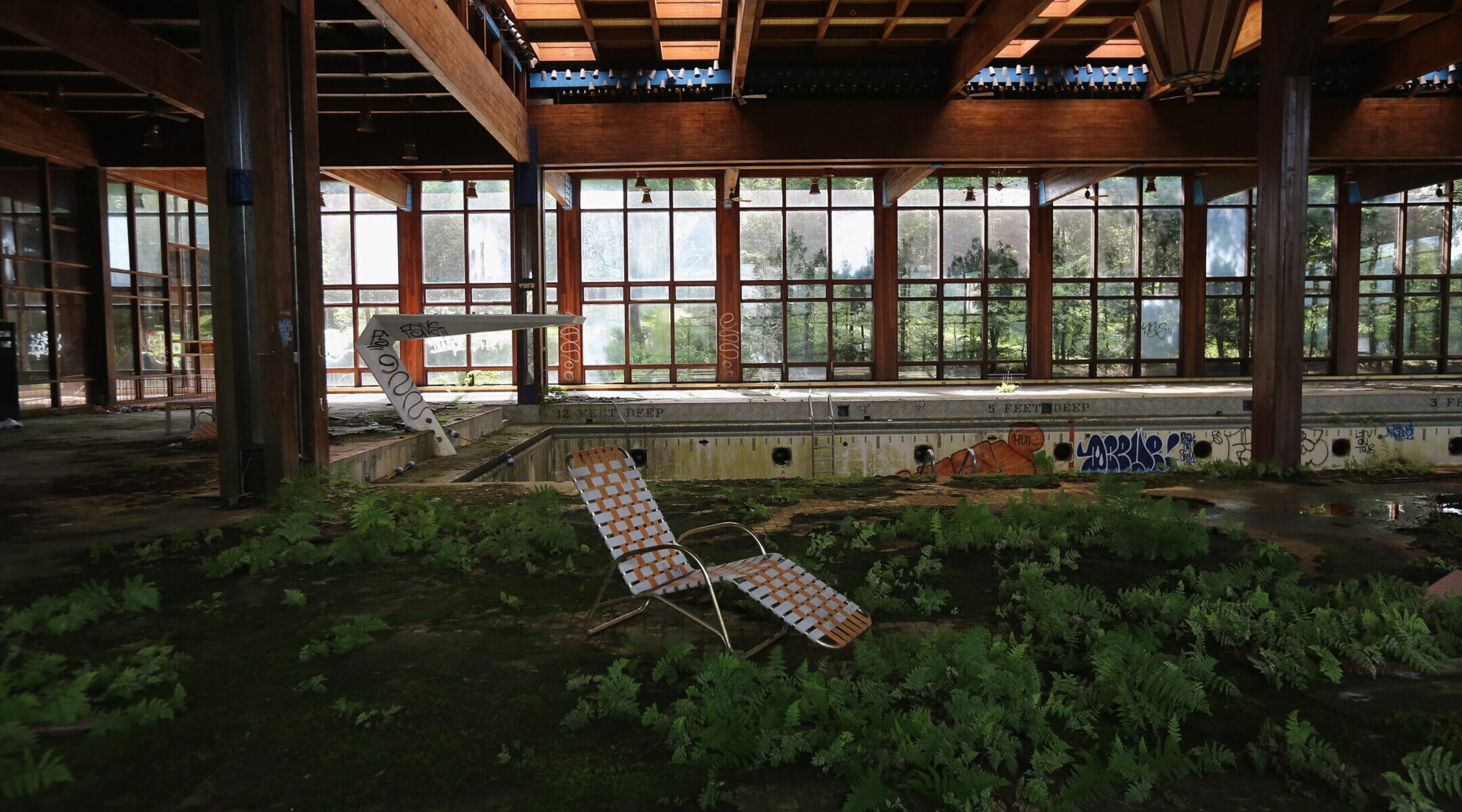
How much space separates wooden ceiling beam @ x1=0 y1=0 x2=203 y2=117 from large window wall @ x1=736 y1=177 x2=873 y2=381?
1172cm

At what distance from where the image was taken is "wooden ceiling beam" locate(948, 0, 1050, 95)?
35.3 ft

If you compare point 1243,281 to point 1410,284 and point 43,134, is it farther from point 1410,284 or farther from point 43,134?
point 43,134

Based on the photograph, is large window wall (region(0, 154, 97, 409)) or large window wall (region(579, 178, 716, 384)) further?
large window wall (region(579, 178, 716, 384))

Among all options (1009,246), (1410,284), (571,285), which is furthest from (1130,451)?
(1410,284)

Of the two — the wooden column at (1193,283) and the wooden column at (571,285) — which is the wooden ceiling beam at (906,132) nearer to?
the wooden column at (571,285)

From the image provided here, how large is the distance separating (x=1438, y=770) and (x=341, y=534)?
560 centimetres

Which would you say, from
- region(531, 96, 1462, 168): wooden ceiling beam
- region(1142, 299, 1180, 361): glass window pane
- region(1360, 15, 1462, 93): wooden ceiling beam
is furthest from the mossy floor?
region(1142, 299, 1180, 361): glass window pane

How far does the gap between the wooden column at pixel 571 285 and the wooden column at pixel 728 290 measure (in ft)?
10.5

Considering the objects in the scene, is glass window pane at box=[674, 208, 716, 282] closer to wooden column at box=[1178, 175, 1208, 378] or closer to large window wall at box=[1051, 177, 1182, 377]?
large window wall at box=[1051, 177, 1182, 377]

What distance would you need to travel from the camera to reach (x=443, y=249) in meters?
21.0

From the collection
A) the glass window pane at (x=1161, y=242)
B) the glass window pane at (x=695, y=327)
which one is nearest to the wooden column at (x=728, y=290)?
the glass window pane at (x=695, y=327)

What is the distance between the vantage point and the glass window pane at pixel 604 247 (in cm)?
2089

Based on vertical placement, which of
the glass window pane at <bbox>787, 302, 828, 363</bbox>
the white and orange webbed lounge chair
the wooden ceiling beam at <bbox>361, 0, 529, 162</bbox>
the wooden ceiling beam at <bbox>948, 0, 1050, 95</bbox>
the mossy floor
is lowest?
the mossy floor

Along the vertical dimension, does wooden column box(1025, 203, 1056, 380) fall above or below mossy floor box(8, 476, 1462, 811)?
above
